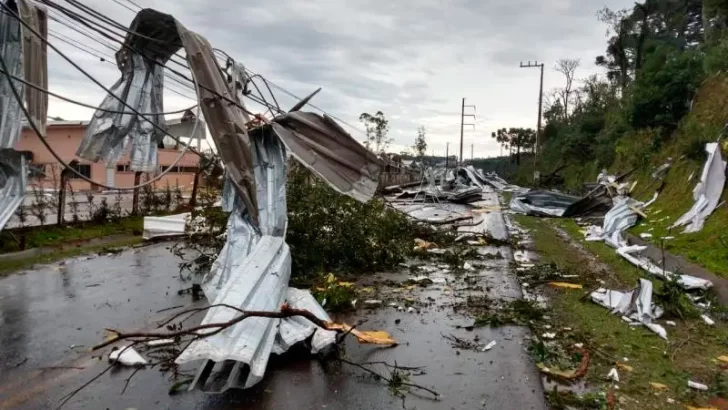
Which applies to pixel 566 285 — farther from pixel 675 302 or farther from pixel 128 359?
pixel 128 359

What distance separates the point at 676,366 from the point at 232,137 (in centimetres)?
473

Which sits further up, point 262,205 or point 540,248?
point 262,205

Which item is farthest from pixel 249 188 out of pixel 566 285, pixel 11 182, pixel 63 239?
pixel 63 239

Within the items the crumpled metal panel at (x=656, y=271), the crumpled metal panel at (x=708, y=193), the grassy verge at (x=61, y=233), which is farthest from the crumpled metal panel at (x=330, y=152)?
the grassy verge at (x=61, y=233)

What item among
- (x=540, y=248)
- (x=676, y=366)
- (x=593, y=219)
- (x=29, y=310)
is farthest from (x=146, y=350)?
(x=593, y=219)

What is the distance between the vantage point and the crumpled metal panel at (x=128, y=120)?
631 cm

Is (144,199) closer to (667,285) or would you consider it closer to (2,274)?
(2,274)

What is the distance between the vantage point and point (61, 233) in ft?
40.5

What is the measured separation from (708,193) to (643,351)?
22.5 feet

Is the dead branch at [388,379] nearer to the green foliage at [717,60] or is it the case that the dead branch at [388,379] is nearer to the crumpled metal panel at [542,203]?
the crumpled metal panel at [542,203]

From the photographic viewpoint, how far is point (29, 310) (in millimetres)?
6863

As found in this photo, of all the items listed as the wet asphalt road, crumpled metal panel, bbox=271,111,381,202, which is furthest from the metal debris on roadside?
crumpled metal panel, bbox=271,111,381,202

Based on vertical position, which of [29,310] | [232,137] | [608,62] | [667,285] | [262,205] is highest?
[608,62]

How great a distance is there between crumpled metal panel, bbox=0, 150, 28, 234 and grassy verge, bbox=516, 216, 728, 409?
6405 millimetres
